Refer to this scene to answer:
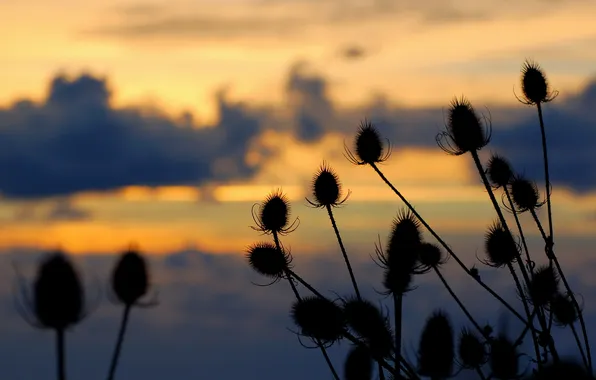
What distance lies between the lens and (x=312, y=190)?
13266 millimetres

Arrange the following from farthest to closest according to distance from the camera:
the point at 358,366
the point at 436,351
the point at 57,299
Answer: the point at 358,366 < the point at 436,351 < the point at 57,299

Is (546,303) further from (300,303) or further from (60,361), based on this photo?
(60,361)

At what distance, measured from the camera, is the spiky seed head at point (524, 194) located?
12586 mm

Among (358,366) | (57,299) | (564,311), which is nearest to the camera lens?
(57,299)

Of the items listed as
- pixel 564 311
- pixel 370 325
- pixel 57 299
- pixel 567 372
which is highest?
pixel 564 311

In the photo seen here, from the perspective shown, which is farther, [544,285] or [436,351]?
[544,285]

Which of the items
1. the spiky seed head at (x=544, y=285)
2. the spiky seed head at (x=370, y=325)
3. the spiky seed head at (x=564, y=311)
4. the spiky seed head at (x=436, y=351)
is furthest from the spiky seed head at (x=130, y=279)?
the spiky seed head at (x=564, y=311)

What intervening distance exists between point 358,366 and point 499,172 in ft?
11.1

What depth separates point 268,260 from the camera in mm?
12102

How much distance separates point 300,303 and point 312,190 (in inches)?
105

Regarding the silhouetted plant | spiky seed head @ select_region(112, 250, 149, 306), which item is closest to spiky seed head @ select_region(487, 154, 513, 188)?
the silhouetted plant

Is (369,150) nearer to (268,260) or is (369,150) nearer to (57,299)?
(268,260)

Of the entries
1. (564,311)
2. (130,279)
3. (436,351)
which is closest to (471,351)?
(436,351)

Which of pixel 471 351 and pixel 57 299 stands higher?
pixel 471 351
